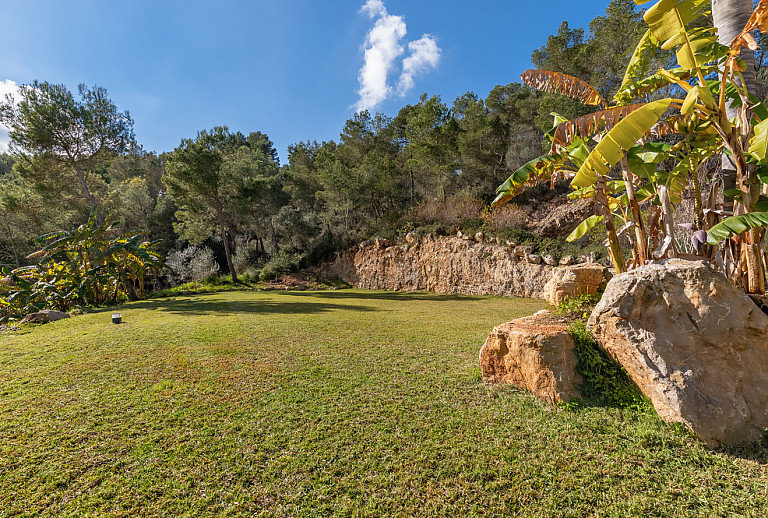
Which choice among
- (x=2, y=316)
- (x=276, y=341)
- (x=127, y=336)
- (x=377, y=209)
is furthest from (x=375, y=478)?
(x=377, y=209)

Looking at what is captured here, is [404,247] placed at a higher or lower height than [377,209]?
lower

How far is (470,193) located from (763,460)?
15.3 metres

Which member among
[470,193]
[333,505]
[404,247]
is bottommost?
[333,505]

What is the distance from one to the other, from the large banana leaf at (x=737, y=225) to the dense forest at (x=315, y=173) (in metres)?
10.3

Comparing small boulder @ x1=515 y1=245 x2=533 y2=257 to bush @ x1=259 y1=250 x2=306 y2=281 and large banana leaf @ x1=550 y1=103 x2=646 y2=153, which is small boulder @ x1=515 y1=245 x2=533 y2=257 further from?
bush @ x1=259 y1=250 x2=306 y2=281

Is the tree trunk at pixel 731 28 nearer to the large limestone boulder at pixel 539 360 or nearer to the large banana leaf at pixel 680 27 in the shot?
the large banana leaf at pixel 680 27

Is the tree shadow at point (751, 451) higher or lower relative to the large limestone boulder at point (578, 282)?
lower

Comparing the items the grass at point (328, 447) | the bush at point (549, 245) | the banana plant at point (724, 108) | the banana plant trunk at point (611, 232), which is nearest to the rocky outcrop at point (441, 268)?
the bush at point (549, 245)

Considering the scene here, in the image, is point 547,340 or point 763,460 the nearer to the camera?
point 763,460

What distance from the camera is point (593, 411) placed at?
9.75 ft

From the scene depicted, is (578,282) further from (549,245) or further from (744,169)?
(549,245)

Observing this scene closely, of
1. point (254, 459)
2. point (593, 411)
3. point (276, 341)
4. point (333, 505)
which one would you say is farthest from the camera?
point (276, 341)

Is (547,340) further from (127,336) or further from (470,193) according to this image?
(470,193)

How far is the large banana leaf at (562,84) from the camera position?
16.6ft
